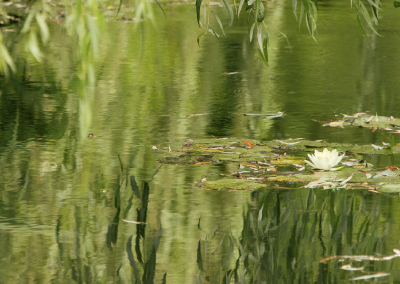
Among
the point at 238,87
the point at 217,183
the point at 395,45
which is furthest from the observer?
the point at 395,45

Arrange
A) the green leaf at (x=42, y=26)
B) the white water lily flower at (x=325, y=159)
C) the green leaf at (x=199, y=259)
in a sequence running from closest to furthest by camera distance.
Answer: the green leaf at (x=42, y=26), the green leaf at (x=199, y=259), the white water lily flower at (x=325, y=159)

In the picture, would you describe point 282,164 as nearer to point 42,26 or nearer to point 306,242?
point 306,242

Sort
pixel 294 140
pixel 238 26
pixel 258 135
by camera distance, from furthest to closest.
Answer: pixel 238 26 → pixel 258 135 → pixel 294 140

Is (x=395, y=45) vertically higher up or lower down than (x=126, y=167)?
higher up

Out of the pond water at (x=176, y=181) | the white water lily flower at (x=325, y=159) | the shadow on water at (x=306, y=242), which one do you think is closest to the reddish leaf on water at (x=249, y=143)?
the pond water at (x=176, y=181)

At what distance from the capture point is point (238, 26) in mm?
13703

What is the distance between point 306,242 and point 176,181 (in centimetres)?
123

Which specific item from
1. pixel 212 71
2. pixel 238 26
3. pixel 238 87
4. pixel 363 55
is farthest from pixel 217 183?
pixel 238 26

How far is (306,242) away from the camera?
3.66m

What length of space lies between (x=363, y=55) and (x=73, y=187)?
6310mm

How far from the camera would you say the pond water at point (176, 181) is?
347 centimetres

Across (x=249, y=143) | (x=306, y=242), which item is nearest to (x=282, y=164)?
(x=249, y=143)

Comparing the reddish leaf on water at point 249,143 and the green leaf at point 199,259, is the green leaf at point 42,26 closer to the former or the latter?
the green leaf at point 199,259

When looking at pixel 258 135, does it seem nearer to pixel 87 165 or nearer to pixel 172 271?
pixel 87 165
